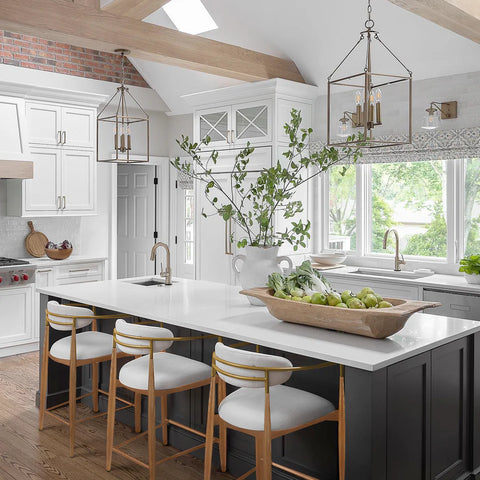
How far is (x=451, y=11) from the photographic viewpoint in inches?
140

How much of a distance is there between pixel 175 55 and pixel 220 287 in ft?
6.89

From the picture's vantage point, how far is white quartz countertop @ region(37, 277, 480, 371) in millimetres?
2525

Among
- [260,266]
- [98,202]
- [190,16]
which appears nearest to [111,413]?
[260,266]

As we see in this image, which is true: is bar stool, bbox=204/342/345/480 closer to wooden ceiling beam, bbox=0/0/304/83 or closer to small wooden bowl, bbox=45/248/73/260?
wooden ceiling beam, bbox=0/0/304/83

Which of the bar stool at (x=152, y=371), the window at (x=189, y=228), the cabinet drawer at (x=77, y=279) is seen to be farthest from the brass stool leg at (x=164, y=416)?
the window at (x=189, y=228)

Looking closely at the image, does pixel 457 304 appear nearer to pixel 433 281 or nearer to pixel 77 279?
pixel 433 281

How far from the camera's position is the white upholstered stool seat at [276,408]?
8.11 feet

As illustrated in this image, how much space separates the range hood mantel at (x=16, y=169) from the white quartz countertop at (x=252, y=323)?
1756mm

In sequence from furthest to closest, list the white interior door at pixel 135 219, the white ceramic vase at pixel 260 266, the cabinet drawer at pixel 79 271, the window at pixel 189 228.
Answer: the white interior door at pixel 135 219
the window at pixel 189 228
the cabinet drawer at pixel 79 271
the white ceramic vase at pixel 260 266

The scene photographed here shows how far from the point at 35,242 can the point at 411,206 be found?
398 centimetres

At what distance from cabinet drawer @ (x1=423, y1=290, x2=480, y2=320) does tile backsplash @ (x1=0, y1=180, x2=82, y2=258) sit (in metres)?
4.07

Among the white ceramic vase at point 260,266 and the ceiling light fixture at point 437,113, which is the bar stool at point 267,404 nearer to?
the white ceramic vase at point 260,266

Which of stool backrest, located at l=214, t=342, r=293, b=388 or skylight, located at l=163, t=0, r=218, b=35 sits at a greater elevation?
skylight, located at l=163, t=0, r=218, b=35

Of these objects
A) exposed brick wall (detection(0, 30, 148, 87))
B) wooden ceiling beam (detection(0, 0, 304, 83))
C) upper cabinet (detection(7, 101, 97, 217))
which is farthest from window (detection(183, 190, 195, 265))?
wooden ceiling beam (detection(0, 0, 304, 83))
